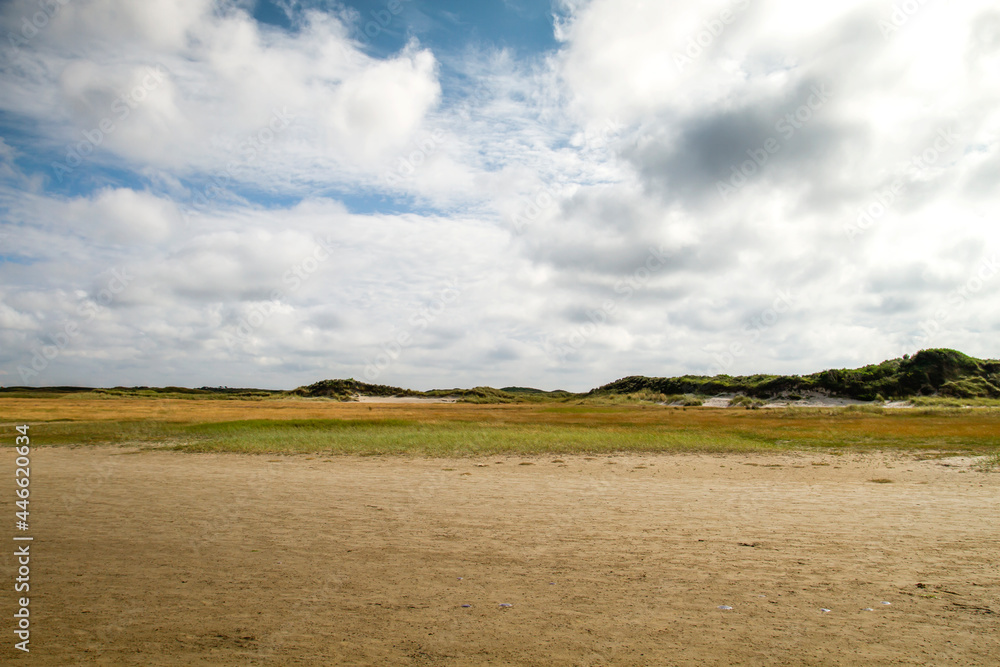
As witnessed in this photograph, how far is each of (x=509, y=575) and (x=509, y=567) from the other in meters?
0.36

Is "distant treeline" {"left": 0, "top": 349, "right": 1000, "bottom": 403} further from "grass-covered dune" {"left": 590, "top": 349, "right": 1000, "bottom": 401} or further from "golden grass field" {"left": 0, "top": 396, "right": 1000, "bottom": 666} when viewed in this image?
"golden grass field" {"left": 0, "top": 396, "right": 1000, "bottom": 666}

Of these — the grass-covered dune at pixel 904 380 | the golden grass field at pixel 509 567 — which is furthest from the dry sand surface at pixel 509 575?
the grass-covered dune at pixel 904 380

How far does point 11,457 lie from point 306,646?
2412 cm

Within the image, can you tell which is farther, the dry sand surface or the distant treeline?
the distant treeline

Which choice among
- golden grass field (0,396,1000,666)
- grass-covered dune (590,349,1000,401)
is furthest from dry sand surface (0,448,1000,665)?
grass-covered dune (590,349,1000,401)

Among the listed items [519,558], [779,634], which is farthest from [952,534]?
[519,558]

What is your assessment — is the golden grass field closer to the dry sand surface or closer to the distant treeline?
the dry sand surface

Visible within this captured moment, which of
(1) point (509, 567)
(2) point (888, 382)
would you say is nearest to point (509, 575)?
(1) point (509, 567)

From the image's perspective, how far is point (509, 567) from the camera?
7.99 meters

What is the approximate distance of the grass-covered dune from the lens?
69.7m

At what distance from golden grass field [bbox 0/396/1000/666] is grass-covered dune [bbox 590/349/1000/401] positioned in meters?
62.6

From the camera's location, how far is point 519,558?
843cm

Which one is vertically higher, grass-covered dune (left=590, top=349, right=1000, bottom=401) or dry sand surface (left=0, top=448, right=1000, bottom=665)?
grass-covered dune (left=590, top=349, right=1000, bottom=401)

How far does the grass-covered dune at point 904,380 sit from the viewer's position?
6969cm
